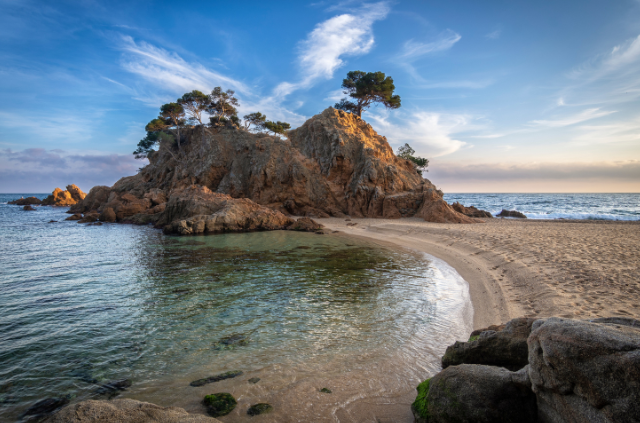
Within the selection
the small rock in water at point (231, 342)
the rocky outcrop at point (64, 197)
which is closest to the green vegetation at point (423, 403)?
the small rock in water at point (231, 342)

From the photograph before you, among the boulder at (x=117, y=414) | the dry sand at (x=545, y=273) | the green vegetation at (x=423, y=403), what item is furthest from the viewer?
the dry sand at (x=545, y=273)

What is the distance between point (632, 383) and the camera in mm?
2213

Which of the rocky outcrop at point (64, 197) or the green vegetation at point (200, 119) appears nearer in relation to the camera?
the green vegetation at point (200, 119)

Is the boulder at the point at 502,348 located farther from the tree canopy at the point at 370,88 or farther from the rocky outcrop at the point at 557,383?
the tree canopy at the point at 370,88

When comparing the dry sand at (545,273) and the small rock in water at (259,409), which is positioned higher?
the dry sand at (545,273)

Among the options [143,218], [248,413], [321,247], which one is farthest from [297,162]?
[248,413]

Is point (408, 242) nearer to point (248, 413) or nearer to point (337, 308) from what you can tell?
point (337, 308)

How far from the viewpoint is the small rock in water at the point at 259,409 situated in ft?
13.7

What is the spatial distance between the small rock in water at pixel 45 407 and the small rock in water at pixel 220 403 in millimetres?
2144

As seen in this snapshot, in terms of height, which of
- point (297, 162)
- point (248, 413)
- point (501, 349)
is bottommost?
point (248, 413)

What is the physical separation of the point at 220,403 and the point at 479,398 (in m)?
3.44

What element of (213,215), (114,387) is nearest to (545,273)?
(114,387)

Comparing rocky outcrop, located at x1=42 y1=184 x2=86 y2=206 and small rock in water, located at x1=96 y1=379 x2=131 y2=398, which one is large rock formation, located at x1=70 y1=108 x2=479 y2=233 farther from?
rocky outcrop, located at x1=42 y1=184 x2=86 y2=206

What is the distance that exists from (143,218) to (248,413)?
3209 centimetres
